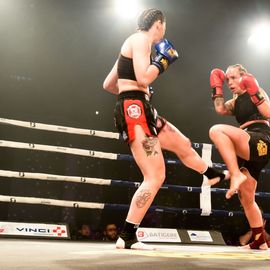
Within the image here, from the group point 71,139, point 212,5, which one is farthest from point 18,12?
point 212,5

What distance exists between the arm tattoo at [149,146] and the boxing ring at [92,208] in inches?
20.2

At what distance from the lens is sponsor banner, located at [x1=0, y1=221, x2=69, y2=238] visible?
345 centimetres

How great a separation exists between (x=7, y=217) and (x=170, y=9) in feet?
9.31

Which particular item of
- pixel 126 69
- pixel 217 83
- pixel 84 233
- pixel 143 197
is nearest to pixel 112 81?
pixel 126 69

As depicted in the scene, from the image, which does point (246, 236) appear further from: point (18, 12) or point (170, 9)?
point (18, 12)

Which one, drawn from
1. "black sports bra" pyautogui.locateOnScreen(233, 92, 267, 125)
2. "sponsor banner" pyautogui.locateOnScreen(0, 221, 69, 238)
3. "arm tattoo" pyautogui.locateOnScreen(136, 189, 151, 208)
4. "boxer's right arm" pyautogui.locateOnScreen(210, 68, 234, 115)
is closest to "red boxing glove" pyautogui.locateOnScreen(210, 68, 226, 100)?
"boxer's right arm" pyautogui.locateOnScreen(210, 68, 234, 115)

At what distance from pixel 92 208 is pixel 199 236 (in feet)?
3.82

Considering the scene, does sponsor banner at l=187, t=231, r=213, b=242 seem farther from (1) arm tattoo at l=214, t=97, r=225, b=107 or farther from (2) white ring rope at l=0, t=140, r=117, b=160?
(1) arm tattoo at l=214, t=97, r=225, b=107

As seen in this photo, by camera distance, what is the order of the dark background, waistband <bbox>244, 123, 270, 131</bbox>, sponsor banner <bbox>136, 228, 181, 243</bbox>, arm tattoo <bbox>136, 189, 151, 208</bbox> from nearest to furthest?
arm tattoo <bbox>136, 189, 151, 208</bbox>, waistband <bbox>244, 123, 270, 131</bbox>, sponsor banner <bbox>136, 228, 181, 243</bbox>, the dark background

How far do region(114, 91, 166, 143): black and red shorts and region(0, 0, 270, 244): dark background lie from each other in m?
2.28

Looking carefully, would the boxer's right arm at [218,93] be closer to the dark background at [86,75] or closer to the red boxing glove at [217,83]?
the red boxing glove at [217,83]

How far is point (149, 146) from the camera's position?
2.29 metres

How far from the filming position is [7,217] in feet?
13.9

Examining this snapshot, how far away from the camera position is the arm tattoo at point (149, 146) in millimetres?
2279
